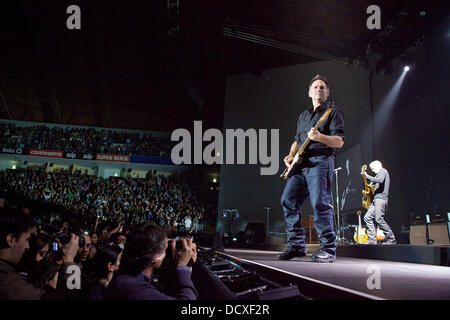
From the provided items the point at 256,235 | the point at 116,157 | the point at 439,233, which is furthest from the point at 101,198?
the point at 439,233

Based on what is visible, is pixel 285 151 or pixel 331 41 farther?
pixel 285 151

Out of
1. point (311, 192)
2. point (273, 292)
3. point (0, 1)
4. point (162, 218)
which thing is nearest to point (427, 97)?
point (311, 192)

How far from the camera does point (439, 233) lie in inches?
187

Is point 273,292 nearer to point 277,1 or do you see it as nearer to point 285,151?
point 277,1

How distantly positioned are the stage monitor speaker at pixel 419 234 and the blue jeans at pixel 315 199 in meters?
4.11

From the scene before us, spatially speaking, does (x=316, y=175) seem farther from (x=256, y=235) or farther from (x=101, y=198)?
(x=101, y=198)

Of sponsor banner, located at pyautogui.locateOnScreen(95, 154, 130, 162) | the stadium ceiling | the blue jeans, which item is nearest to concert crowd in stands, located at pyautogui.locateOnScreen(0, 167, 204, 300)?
the blue jeans

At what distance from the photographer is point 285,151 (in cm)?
1070

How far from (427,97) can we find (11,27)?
1632cm

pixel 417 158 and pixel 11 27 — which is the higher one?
pixel 11 27

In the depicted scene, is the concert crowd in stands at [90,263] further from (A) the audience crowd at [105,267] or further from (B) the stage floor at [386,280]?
(B) the stage floor at [386,280]

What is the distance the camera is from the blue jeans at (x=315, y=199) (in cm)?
208

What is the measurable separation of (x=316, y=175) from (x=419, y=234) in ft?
14.8
